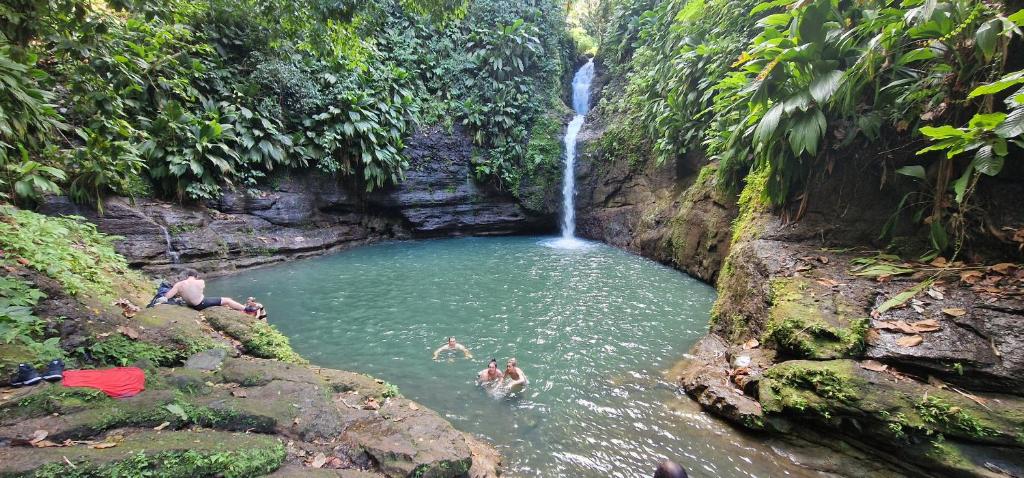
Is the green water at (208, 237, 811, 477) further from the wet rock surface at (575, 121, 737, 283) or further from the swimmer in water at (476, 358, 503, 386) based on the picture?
the wet rock surface at (575, 121, 737, 283)

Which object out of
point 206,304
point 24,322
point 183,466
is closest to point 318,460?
point 183,466

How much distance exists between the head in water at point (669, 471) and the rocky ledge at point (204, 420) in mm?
1473

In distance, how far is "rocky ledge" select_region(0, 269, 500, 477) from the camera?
8.01 ft

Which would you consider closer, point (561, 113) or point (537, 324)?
point (537, 324)

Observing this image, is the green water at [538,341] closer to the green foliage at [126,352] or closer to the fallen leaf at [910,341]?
the fallen leaf at [910,341]

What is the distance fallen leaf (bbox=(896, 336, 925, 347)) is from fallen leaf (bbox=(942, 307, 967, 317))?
1.29 ft

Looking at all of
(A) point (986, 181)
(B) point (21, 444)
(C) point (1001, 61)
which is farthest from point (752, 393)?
(B) point (21, 444)

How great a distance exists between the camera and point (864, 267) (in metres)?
4.70

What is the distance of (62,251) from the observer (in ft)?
17.7

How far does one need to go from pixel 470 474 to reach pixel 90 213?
10500 mm

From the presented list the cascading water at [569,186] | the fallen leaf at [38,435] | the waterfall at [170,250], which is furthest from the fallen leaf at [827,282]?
the waterfall at [170,250]

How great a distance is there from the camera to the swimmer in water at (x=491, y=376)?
200 inches

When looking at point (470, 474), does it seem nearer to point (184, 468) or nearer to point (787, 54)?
point (184, 468)

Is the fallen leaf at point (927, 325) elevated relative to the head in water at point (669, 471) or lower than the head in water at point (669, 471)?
elevated
